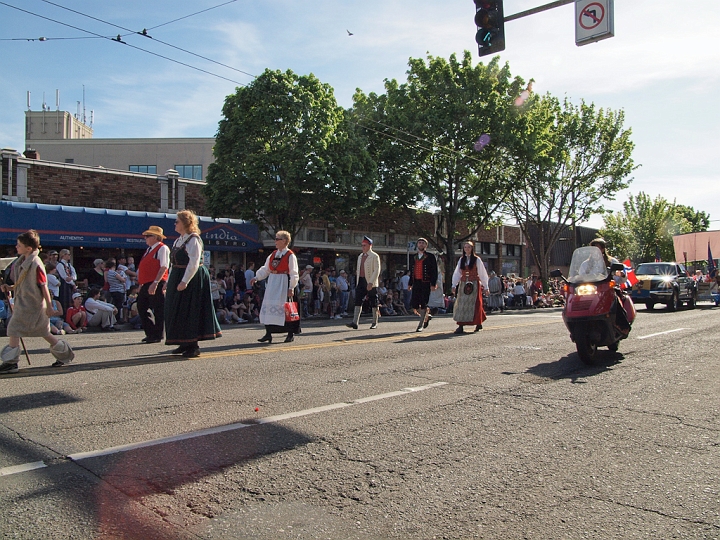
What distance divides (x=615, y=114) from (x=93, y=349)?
3314 centimetres

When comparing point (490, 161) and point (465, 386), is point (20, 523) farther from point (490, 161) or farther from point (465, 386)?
point (490, 161)

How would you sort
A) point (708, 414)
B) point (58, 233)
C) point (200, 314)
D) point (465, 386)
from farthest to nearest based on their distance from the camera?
1. point (58, 233)
2. point (200, 314)
3. point (465, 386)
4. point (708, 414)

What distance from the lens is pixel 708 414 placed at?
5441mm

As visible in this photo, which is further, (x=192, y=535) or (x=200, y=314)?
(x=200, y=314)

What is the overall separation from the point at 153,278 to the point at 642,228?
6170 cm

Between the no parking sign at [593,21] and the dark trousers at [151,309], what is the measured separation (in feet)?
24.0

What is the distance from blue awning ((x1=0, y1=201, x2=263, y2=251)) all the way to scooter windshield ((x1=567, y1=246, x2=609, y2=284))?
18058 mm

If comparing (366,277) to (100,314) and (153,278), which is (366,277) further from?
(100,314)

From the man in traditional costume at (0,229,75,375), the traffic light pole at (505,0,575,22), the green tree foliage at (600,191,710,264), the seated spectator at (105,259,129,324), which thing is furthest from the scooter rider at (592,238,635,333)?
the green tree foliage at (600,191,710,264)

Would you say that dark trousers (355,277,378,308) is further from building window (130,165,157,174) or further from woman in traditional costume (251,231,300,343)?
building window (130,165,157,174)

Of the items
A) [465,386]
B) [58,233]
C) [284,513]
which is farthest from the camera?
[58,233]

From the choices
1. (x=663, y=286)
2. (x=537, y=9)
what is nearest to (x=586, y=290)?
(x=537, y=9)

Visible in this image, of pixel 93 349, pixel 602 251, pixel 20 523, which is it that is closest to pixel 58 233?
pixel 93 349

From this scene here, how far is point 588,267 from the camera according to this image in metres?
8.48
